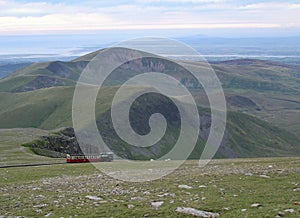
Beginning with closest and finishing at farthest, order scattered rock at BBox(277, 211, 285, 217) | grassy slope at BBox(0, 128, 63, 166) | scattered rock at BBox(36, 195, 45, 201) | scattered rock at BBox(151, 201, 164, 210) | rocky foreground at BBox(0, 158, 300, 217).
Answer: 1. scattered rock at BBox(277, 211, 285, 217)
2. rocky foreground at BBox(0, 158, 300, 217)
3. scattered rock at BBox(151, 201, 164, 210)
4. scattered rock at BBox(36, 195, 45, 201)
5. grassy slope at BBox(0, 128, 63, 166)

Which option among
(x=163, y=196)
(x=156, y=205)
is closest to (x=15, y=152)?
(x=163, y=196)

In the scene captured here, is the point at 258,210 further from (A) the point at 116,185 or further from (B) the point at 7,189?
(B) the point at 7,189

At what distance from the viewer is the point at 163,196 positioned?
2189 centimetres

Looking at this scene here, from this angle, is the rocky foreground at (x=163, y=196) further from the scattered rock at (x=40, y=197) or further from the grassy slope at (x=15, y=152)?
the grassy slope at (x=15, y=152)

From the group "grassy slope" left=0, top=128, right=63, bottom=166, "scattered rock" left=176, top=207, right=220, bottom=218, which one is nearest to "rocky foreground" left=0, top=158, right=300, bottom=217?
"scattered rock" left=176, top=207, right=220, bottom=218

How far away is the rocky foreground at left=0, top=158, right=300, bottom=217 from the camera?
60.9 feet

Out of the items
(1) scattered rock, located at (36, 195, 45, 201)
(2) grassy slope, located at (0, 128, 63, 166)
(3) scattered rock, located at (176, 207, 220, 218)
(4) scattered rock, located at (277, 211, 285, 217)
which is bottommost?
(2) grassy slope, located at (0, 128, 63, 166)

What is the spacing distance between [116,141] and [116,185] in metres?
130

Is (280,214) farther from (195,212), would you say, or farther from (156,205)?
(156,205)

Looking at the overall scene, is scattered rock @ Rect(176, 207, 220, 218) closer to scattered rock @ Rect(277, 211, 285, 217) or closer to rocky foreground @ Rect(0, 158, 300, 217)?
rocky foreground @ Rect(0, 158, 300, 217)

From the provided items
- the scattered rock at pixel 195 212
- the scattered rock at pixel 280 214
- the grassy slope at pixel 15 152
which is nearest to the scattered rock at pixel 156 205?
the scattered rock at pixel 195 212

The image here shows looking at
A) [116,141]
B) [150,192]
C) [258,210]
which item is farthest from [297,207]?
[116,141]

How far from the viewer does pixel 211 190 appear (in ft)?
75.4

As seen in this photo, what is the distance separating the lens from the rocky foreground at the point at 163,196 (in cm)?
1856
